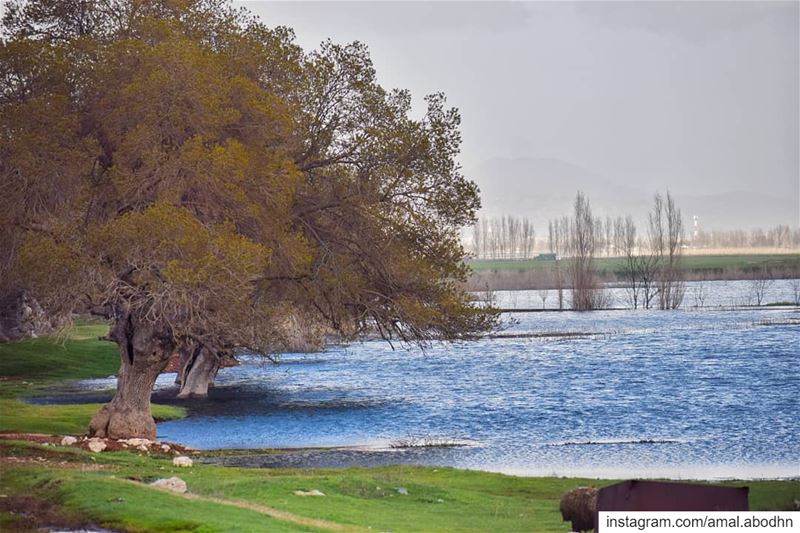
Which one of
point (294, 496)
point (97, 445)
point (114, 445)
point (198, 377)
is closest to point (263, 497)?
point (294, 496)

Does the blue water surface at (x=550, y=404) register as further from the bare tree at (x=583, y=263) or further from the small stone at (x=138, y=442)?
the bare tree at (x=583, y=263)

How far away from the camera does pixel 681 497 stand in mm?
14719

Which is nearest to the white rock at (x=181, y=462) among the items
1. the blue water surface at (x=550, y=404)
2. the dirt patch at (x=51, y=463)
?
the dirt patch at (x=51, y=463)

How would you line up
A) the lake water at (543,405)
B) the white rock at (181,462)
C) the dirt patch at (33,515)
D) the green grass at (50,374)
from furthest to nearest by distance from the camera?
the green grass at (50,374) → the lake water at (543,405) → the white rock at (181,462) → the dirt patch at (33,515)

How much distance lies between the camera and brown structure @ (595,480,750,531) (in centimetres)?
1462

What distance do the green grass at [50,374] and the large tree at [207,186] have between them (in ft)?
14.5

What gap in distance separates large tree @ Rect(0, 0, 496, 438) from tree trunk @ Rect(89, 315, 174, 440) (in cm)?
6

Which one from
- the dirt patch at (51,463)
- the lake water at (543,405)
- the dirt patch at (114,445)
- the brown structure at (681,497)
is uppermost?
the brown structure at (681,497)

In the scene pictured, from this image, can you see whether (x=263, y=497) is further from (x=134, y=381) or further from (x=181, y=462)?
(x=134, y=381)

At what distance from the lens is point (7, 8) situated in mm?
36531

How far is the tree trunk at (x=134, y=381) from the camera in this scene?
1409 inches

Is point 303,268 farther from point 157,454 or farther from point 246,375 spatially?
point 246,375

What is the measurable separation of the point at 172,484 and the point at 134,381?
543 inches

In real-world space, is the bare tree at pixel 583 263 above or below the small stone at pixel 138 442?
above
